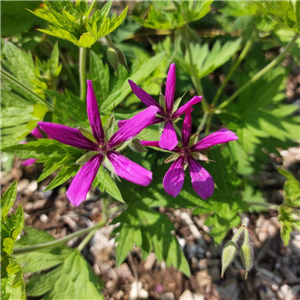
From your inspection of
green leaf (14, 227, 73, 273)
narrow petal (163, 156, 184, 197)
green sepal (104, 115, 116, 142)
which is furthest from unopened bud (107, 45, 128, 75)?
green leaf (14, 227, 73, 273)

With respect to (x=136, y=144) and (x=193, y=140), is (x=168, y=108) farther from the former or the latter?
(x=136, y=144)

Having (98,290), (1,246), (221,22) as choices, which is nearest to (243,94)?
(221,22)

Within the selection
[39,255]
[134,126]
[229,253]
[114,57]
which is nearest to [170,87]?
[134,126]

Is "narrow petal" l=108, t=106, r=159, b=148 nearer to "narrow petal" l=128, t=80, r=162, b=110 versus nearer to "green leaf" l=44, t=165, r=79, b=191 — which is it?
"narrow petal" l=128, t=80, r=162, b=110

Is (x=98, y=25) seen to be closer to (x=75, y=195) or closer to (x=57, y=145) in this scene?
(x=57, y=145)

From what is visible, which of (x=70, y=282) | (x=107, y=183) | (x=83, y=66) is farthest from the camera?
(x=70, y=282)

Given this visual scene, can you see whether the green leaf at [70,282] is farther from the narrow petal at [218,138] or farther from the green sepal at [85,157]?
the narrow petal at [218,138]
